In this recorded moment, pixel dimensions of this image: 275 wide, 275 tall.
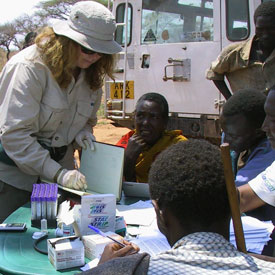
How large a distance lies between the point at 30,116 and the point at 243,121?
1.09m

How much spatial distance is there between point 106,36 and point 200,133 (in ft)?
10.5

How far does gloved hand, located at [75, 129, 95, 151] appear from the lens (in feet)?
8.02

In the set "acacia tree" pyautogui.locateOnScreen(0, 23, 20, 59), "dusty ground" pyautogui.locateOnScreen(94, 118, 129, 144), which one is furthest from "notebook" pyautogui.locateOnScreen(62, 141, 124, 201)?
"acacia tree" pyautogui.locateOnScreen(0, 23, 20, 59)

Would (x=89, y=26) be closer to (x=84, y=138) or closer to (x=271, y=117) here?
(x=84, y=138)

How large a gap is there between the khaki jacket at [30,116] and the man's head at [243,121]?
0.88m

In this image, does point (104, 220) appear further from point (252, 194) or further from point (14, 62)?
point (14, 62)

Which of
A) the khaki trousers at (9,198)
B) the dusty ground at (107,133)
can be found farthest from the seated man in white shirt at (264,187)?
the dusty ground at (107,133)

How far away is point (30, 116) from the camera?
222 centimetres

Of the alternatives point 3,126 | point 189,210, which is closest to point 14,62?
point 3,126

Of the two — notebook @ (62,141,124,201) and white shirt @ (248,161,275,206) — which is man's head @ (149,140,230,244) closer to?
white shirt @ (248,161,275,206)

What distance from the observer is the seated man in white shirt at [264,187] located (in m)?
1.81

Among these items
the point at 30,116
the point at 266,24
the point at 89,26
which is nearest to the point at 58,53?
the point at 89,26

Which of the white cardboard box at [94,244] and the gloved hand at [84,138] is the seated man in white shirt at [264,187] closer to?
the white cardboard box at [94,244]

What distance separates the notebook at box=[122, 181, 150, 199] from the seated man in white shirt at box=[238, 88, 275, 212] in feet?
2.37
